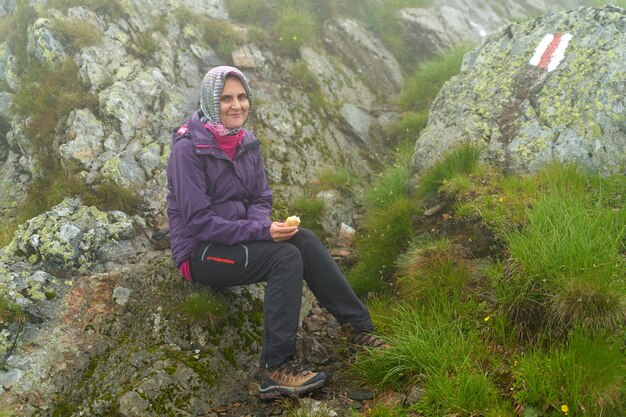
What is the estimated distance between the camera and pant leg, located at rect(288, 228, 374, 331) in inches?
193

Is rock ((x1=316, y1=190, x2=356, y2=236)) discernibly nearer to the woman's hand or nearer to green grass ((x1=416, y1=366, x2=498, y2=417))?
the woman's hand

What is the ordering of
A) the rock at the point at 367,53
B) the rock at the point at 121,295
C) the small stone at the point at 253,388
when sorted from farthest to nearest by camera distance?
1. the rock at the point at 367,53
2. the rock at the point at 121,295
3. the small stone at the point at 253,388

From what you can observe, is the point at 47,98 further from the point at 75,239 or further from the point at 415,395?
the point at 415,395

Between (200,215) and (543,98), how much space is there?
17.9 feet

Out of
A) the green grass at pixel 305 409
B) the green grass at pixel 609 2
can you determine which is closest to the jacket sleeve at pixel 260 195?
the green grass at pixel 305 409

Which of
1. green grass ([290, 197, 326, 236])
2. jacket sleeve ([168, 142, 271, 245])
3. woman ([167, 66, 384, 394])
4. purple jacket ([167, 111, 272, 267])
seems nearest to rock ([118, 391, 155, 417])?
woman ([167, 66, 384, 394])

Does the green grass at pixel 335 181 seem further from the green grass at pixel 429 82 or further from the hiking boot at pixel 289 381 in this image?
the hiking boot at pixel 289 381

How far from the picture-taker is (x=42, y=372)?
4.62m

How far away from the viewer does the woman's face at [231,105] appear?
5203 millimetres

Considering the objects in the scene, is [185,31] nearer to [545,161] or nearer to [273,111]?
[273,111]

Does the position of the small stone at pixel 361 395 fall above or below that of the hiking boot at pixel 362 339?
below

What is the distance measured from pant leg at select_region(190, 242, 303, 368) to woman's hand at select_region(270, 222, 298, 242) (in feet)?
0.24

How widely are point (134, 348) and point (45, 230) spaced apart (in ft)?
6.54

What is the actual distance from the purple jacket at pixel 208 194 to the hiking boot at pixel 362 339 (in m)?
1.31
